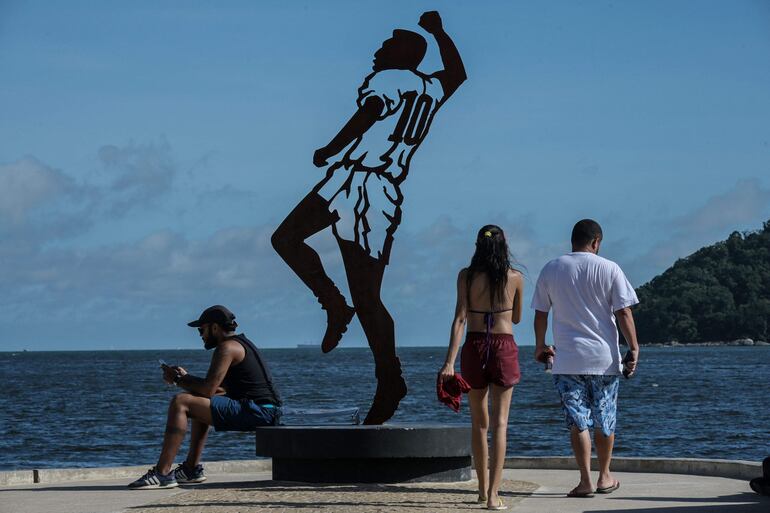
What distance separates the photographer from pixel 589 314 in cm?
748

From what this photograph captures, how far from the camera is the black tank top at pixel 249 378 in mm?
8531

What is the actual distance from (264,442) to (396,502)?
1373mm

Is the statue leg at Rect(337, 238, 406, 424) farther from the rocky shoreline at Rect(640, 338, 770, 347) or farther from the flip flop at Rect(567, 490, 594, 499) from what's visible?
the rocky shoreline at Rect(640, 338, 770, 347)

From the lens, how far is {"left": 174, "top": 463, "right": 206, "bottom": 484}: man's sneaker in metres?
8.70

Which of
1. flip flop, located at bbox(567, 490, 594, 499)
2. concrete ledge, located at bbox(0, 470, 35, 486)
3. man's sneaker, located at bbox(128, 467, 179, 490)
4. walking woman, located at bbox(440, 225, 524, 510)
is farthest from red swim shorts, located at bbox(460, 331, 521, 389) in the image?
concrete ledge, located at bbox(0, 470, 35, 486)

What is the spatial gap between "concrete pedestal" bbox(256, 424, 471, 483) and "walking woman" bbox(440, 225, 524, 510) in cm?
88

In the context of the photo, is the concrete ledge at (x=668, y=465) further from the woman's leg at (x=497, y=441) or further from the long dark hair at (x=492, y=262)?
the long dark hair at (x=492, y=262)

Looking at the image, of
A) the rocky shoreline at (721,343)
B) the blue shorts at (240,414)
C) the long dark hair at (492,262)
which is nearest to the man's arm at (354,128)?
the blue shorts at (240,414)

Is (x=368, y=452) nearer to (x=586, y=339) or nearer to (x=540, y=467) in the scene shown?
(x=586, y=339)

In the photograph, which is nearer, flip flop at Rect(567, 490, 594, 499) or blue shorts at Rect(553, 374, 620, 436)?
blue shorts at Rect(553, 374, 620, 436)

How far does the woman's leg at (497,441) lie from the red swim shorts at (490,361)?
0.07m

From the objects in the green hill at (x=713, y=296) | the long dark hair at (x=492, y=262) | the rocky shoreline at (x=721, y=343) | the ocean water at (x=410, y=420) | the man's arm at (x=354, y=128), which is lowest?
the ocean water at (x=410, y=420)

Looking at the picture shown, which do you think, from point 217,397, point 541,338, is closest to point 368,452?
point 217,397

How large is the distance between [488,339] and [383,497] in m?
1.17
